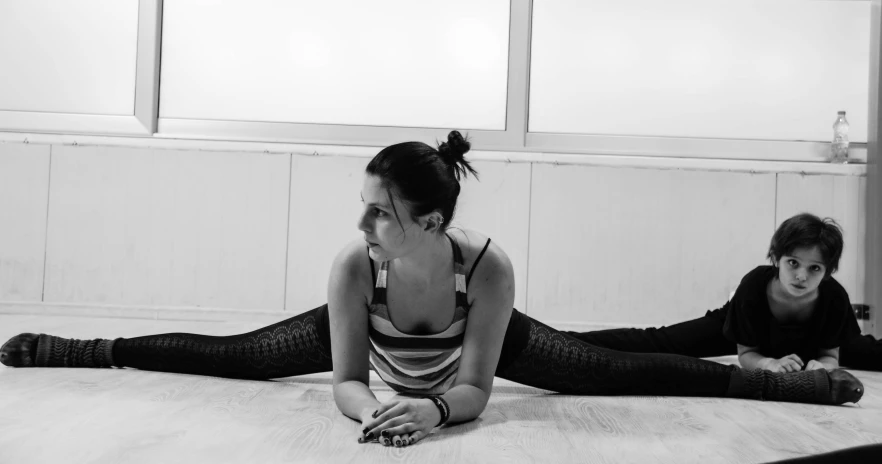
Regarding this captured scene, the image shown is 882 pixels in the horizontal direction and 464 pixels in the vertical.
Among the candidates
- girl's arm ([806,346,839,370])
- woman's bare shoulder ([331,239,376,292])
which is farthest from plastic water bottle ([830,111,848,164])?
woman's bare shoulder ([331,239,376,292])

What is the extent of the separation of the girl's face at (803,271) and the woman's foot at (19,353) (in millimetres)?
2365

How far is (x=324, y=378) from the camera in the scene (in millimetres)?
2439

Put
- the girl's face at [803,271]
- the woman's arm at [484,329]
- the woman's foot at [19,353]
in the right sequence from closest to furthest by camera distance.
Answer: the woman's arm at [484,329], the woman's foot at [19,353], the girl's face at [803,271]

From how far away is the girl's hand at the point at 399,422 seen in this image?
150 centimetres

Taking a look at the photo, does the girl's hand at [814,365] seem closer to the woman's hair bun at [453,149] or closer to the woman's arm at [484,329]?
the woman's arm at [484,329]

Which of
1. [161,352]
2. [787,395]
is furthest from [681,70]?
[161,352]

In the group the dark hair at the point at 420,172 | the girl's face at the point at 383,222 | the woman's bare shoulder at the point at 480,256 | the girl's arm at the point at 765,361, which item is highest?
the dark hair at the point at 420,172

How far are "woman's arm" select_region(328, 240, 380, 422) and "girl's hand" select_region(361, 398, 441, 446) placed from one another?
0.66ft

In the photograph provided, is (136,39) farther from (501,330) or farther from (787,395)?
(787,395)

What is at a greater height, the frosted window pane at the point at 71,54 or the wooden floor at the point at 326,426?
the frosted window pane at the point at 71,54

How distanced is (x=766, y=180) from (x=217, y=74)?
9.65 feet

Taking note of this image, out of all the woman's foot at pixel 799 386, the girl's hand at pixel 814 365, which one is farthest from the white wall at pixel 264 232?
the woman's foot at pixel 799 386

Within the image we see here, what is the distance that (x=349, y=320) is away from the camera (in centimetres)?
175

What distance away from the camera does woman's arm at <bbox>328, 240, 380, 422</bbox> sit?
175cm
